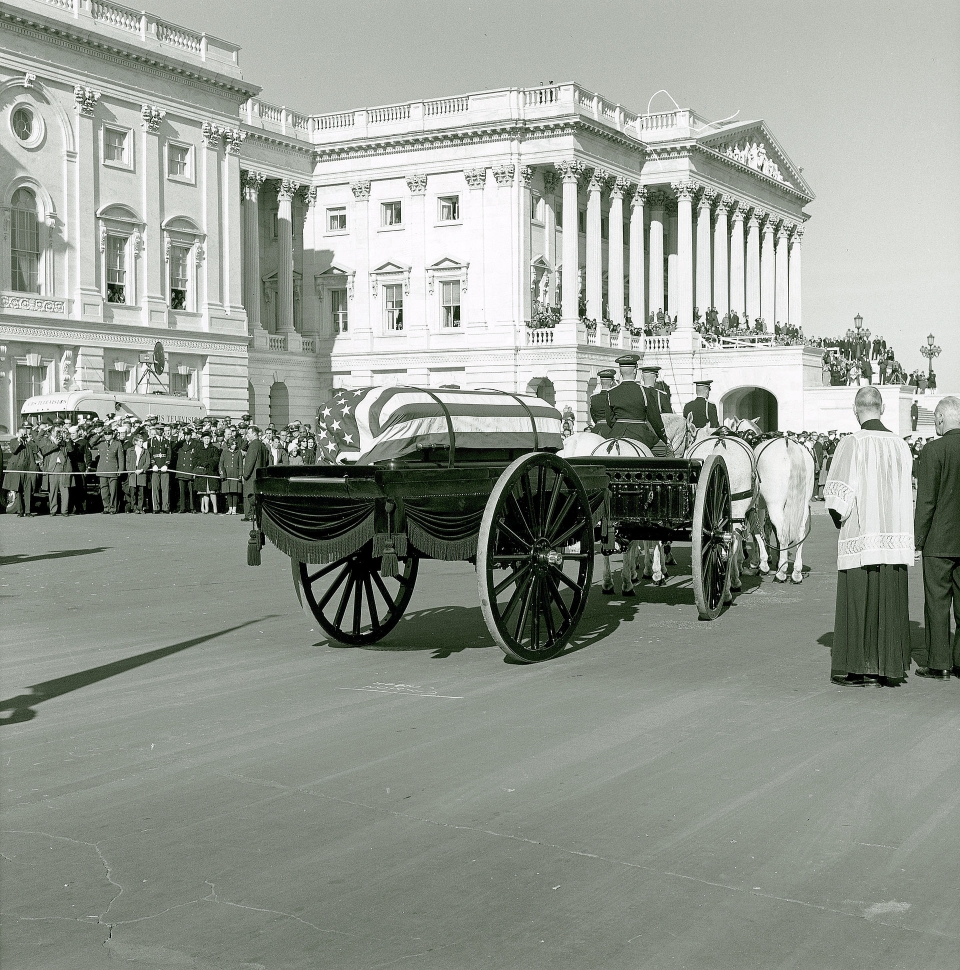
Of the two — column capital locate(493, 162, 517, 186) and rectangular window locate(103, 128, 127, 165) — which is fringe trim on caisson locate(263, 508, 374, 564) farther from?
column capital locate(493, 162, 517, 186)

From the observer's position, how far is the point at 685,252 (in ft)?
229

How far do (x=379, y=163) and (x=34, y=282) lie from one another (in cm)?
2486

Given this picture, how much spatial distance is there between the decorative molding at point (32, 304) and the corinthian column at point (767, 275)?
48289 mm

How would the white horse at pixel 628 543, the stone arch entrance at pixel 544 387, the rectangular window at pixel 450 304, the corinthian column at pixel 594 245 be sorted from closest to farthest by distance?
the white horse at pixel 628 543
the stone arch entrance at pixel 544 387
the corinthian column at pixel 594 245
the rectangular window at pixel 450 304

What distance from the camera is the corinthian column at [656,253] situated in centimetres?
7150

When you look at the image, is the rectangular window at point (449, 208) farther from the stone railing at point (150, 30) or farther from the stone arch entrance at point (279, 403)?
the stone railing at point (150, 30)

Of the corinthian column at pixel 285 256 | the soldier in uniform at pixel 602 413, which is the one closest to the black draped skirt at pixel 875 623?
the soldier in uniform at pixel 602 413

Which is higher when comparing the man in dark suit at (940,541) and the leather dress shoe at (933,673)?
the man in dark suit at (940,541)

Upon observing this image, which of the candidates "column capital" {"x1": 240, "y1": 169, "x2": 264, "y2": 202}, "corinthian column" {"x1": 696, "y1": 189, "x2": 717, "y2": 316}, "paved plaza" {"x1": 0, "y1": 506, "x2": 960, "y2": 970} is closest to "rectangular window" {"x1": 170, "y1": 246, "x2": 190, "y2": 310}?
"column capital" {"x1": 240, "y1": 169, "x2": 264, "y2": 202}

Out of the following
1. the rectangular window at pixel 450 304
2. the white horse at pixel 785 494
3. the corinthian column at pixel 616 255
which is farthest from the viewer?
the corinthian column at pixel 616 255

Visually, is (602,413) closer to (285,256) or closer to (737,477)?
(737,477)

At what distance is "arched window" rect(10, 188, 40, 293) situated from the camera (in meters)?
44.8

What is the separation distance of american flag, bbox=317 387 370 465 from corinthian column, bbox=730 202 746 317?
68609mm

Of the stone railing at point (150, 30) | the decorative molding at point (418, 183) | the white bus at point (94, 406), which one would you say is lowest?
the white bus at point (94, 406)
